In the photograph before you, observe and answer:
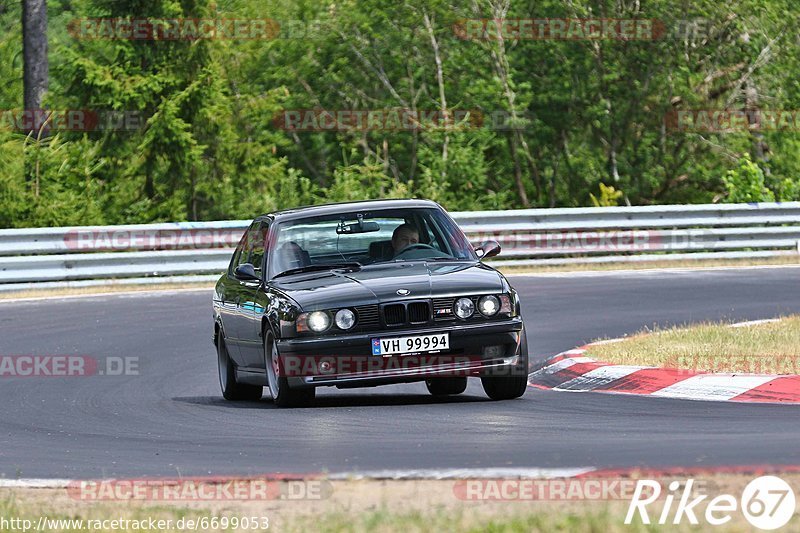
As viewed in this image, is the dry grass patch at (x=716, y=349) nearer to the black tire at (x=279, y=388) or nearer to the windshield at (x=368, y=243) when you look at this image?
the windshield at (x=368, y=243)

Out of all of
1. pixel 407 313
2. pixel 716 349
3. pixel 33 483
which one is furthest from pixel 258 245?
pixel 33 483

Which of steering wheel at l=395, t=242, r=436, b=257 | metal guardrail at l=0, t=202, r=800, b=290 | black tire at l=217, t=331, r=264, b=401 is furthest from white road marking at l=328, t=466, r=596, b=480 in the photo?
metal guardrail at l=0, t=202, r=800, b=290

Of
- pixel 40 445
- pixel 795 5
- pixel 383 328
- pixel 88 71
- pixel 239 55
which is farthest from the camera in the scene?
pixel 239 55

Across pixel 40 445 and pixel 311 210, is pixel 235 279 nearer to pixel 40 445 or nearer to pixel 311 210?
pixel 311 210

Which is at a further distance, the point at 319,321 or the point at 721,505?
the point at 319,321

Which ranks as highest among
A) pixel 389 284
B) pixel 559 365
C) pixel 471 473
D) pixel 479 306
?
pixel 389 284

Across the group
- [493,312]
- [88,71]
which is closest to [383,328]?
[493,312]

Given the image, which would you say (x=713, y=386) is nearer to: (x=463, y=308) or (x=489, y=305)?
(x=489, y=305)

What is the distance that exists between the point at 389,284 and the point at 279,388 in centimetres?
110

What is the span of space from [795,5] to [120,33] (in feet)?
43.5

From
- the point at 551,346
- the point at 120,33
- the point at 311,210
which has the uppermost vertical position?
the point at 120,33

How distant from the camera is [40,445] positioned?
10000 millimetres

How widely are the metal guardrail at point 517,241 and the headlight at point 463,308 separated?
42.2 ft

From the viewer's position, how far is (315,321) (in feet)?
35.3
